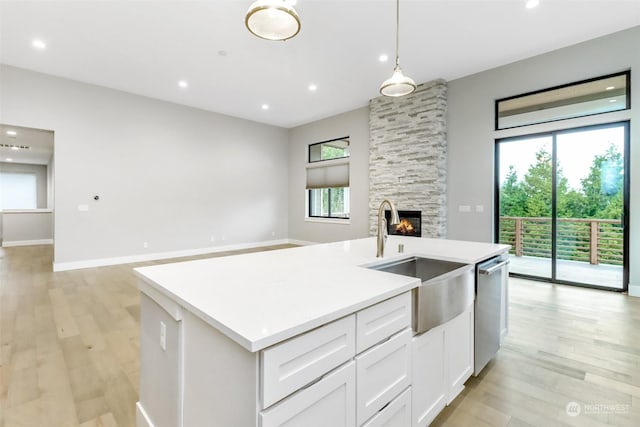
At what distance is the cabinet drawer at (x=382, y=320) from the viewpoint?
1053 mm

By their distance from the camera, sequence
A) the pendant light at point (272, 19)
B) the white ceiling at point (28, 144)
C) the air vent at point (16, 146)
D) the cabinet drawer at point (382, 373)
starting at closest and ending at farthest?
the cabinet drawer at point (382, 373) < the pendant light at point (272, 19) < the white ceiling at point (28, 144) < the air vent at point (16, 146)

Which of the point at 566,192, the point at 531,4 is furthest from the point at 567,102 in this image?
the point at 531,4

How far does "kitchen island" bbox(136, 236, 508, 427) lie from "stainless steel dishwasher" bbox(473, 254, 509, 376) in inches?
34.2

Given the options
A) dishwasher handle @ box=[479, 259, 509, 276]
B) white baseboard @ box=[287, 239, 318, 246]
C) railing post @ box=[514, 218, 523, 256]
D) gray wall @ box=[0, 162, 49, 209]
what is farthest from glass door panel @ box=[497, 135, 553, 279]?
gray wall @ box=[0, 162, 49, 209]

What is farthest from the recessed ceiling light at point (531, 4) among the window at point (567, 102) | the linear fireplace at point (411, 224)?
the linear fireplace at point (411, 224)

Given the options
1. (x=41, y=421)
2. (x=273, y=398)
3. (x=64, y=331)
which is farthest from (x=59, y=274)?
(x=273, y=398)

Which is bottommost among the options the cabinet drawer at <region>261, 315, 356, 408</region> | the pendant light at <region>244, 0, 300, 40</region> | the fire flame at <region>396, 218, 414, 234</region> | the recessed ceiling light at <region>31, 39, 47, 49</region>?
the cabinet drawer at <region>261, 315, 356, 408</region>

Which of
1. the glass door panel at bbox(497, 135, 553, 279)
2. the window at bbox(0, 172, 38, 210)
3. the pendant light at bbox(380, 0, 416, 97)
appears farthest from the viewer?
the window at bbox(0, 172, 38, 210)

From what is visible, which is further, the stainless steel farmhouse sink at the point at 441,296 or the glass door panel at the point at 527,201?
the glass door panel at the point at 527,201

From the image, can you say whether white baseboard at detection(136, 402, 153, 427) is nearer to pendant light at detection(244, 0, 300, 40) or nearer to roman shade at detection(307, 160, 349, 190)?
pendant light at detection(244, 0, 300, 40)

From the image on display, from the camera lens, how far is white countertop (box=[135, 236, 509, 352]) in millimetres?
843

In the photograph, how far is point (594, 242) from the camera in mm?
4062

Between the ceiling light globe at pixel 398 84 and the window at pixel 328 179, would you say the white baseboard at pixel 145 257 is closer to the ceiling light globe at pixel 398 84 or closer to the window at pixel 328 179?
the window at pixel 328 179

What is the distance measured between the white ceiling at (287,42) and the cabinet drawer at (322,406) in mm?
3636
